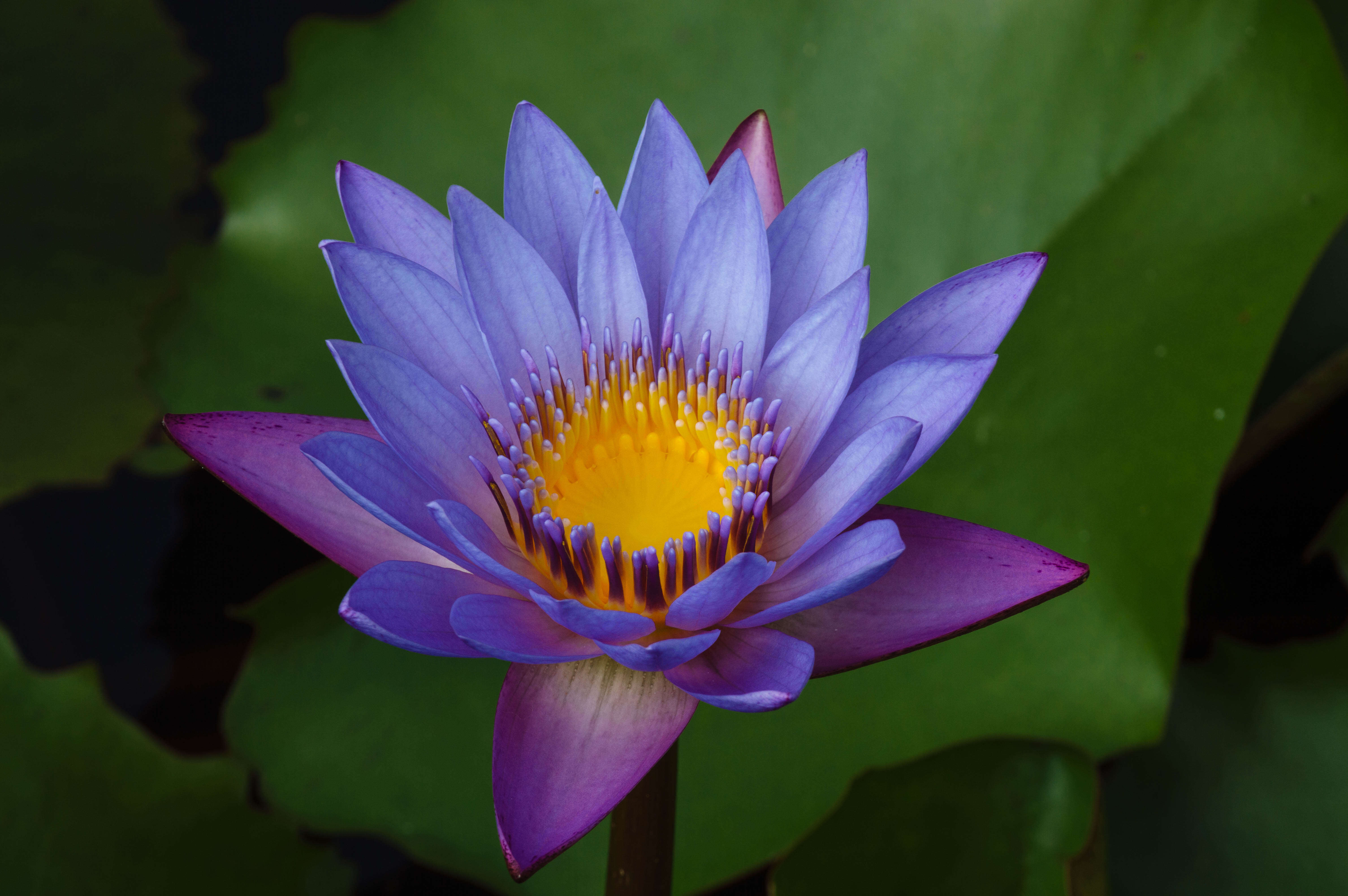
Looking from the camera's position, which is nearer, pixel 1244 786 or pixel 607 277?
pixel 607 277

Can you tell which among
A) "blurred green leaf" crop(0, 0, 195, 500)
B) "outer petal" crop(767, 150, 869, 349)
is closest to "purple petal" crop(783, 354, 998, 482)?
"outer petal" crop(767, 150, 869, 349)

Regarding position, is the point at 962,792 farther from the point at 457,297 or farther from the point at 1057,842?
the point at 457,297

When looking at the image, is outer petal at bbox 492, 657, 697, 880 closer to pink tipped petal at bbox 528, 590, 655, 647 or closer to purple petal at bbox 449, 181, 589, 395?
pink tipped petal at bbox 528, 590, 655, 647

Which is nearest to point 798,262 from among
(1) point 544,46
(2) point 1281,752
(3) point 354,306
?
(3) point 354,306

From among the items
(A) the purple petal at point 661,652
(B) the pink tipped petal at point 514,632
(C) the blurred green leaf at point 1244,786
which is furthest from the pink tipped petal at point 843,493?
(C) the blurred green leaf at point 1244,786

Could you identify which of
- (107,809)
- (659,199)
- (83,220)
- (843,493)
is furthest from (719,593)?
(83,220)

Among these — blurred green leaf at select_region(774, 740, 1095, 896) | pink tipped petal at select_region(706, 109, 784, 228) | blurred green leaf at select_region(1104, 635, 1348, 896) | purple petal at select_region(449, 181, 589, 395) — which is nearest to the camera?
purple petal at select_region(449, 181, 589, 395)

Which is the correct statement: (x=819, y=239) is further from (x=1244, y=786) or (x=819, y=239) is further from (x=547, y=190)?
(x=1244, y=786)
